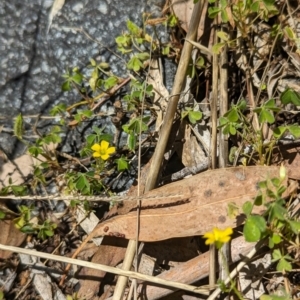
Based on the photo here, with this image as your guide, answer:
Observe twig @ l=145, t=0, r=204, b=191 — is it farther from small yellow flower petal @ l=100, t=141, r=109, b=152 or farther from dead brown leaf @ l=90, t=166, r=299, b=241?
small yellow flower petal @ l=100, t=141, r=109, b=152

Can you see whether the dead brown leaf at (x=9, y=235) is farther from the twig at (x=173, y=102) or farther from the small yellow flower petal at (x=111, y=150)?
the twig at (x=173, y=102)

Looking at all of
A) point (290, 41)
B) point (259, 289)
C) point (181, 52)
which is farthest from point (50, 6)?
point (259, 289)

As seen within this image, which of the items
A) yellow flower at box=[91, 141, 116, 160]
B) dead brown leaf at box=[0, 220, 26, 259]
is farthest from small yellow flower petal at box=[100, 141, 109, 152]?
dead brown leaf at box=[0, 220, 26, 259]

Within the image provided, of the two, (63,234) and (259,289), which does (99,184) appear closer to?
(63,234)

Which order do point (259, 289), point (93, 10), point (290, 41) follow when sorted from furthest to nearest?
point (93, 10)
point (290, 41)
point (259, 289)

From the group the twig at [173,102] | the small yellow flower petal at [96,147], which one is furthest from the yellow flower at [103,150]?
the twig at [173,102]

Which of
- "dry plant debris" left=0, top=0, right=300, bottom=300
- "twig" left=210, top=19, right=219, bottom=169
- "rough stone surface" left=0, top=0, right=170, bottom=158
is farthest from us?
"rough stone surface" left=0, top=0, right=170, bottom=158
